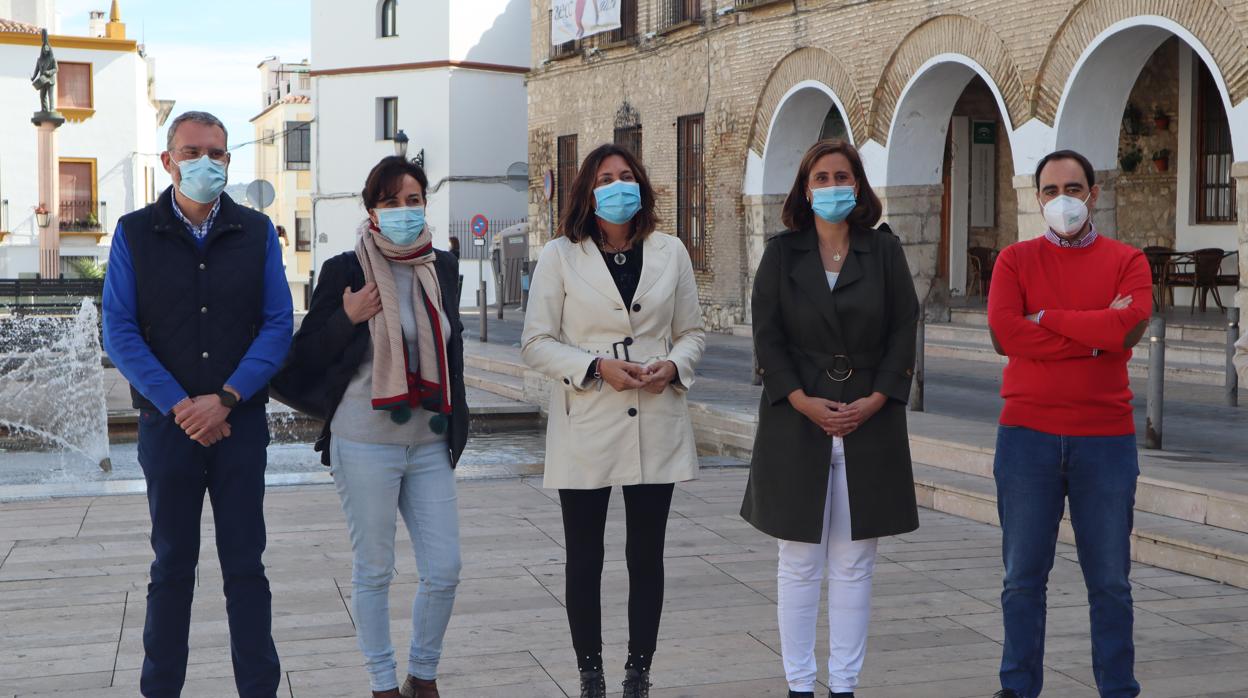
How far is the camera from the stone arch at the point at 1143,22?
12.2 meters

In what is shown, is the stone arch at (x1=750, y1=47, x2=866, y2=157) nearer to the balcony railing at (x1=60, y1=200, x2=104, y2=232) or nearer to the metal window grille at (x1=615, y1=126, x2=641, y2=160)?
the metal window grille at (x1=615, y1=126, x2=641, y2=160)

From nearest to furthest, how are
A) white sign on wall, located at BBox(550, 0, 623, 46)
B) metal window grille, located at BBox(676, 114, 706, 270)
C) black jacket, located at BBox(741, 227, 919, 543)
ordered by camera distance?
1. black jacket, located at BBox(741, 227, 919, 543)
2. metal window grille, located at BBox(676, 114, 706, 270)
3. white sign on wall, located at BBox(550, 0, 623, 46)

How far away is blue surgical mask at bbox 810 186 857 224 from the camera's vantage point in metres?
4.49

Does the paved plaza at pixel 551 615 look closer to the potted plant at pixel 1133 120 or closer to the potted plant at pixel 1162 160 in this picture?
the potted plant at pixel 1162 160

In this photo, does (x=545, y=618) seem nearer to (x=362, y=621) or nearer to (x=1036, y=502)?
(x=362, y=621)

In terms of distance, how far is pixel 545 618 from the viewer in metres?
5.70

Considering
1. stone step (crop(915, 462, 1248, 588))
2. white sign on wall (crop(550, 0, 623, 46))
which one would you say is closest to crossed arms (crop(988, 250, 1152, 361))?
stone step (crop(915, 462, 1248, 588))

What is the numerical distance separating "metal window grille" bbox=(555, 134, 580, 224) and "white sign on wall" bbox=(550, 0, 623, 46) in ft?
6.25

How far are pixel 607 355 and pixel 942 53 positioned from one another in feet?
40.7

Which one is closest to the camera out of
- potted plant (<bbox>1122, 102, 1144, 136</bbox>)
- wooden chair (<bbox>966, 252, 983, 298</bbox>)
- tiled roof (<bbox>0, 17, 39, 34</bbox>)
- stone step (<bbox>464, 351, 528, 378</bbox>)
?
stone step (<bbox>464, 351, 528, 378</bbox>)


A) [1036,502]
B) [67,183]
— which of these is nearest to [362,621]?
[1036,502]

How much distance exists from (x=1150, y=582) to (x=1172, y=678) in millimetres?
1561

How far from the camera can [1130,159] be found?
58.8 ft

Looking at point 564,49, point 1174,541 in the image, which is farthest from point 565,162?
point 1174,541
